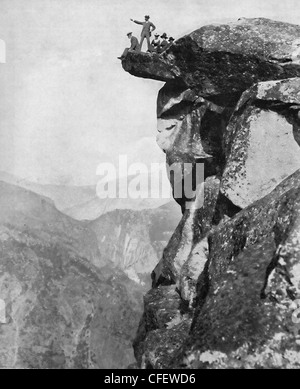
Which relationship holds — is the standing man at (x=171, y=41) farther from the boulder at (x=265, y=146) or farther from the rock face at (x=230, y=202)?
the boulder at (x=265, y=146)

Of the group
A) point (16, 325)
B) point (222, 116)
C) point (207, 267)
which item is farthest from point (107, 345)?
point (207, 267)

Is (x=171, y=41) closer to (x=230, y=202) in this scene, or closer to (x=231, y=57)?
(x=231, y=57)

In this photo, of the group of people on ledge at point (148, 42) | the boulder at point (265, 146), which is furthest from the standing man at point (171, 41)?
the boulder at point (265, 146)

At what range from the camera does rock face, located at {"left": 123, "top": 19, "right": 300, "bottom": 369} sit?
46.5ft

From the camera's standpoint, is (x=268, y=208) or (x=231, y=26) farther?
(x=231, y=26)

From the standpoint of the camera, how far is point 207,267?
22.1 metres

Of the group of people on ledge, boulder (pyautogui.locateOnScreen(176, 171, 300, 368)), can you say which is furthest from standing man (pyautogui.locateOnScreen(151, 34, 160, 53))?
boulder (pyautogui.locateOnScreen(176, 171, 300, 368))

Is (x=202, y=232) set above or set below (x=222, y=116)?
Answer: below

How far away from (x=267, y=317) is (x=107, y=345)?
164671mm

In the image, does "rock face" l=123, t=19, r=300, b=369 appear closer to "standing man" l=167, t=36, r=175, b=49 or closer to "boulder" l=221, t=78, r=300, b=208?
"boulder" l=221, t=78, r=300, b=208

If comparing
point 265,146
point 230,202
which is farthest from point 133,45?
point 230,202

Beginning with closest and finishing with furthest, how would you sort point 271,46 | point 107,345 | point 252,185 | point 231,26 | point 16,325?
point 252,185 < point 271,46 < point 231,26 < point 107,345 < point 16,325

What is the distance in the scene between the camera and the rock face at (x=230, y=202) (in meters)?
14.2

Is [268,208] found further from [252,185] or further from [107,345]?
[107,345]
